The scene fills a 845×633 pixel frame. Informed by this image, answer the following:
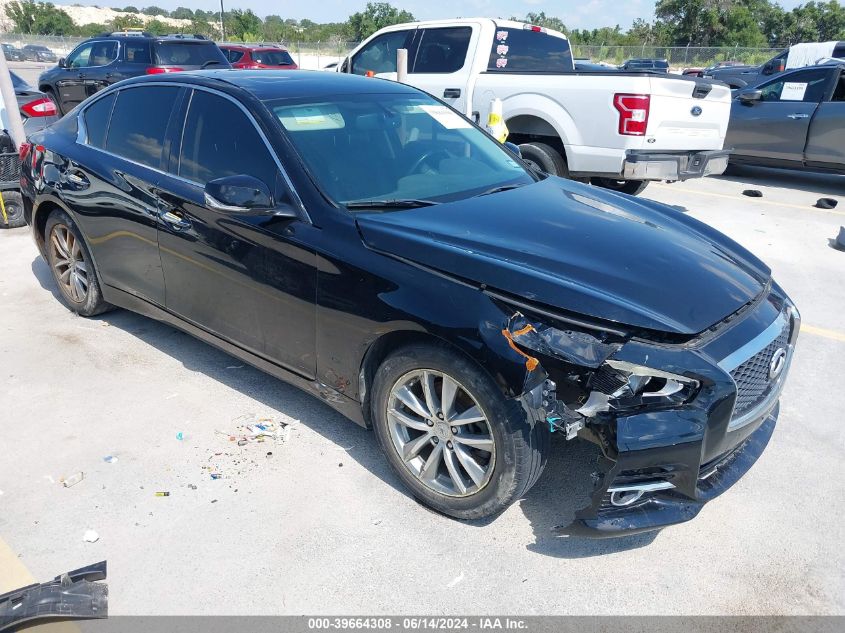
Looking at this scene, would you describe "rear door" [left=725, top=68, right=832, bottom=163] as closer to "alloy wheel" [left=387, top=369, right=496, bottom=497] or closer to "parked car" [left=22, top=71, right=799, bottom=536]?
"parked car" [left=22, top=71, right=799, bottom=536]

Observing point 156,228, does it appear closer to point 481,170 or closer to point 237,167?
point 237,167

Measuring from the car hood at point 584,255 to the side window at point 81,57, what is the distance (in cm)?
1385

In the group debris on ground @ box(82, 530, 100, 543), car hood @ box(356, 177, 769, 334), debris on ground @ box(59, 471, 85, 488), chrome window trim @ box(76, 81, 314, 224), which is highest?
chrome window trim @ box(76, 81, 314, 224)

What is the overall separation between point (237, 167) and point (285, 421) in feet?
4.56

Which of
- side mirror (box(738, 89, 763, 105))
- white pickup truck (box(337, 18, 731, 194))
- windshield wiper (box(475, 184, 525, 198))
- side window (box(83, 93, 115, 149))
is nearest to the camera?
windshield wiper (box(475, 184, 525, 198))

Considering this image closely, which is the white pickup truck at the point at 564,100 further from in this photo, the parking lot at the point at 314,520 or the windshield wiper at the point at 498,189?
the windshield wiper at the point at 498,189

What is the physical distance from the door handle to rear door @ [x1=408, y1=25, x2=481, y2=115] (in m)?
5.17

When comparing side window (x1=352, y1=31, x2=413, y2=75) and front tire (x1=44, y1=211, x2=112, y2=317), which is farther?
side window (x1=352, y1=31, x2=413, y2=75)

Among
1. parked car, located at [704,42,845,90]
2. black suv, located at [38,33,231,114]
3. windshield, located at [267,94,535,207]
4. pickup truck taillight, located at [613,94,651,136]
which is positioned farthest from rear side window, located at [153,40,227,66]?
parked car, located at [704,42,845,90]

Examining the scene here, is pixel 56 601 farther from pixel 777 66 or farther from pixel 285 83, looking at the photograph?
pixel 777 66

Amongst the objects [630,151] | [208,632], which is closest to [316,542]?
[208,632]

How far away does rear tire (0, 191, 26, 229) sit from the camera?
734 cm

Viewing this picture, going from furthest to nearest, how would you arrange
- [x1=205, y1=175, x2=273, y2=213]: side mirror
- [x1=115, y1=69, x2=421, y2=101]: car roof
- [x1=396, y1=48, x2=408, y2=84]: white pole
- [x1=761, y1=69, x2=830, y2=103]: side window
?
1. [x1=761, y1=69, x2=830, y2=103]: side window
2. [x1=396, y1=48, x2=408, y2=84]: white pole
3. [x1=115, y1=69, x2=421, y2=101]: car roof
4. [x1=205, y1=175, x2=273, y2=213]: side mirror

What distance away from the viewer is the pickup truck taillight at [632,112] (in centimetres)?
684
